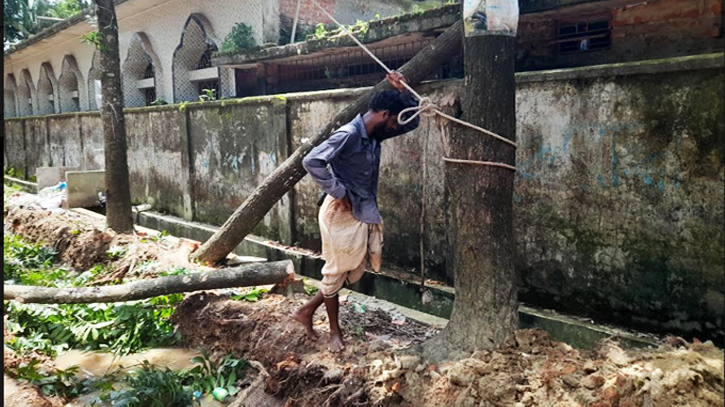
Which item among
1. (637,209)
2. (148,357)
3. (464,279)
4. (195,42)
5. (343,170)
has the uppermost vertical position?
(195,42)

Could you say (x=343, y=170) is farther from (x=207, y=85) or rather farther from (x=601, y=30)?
(x=207, y=85)

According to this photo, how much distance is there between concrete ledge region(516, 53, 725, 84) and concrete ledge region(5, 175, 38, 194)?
15446 mm

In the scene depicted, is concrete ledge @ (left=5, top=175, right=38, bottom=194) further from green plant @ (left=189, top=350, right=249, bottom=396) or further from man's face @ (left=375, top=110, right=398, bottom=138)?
man's face @ (left=375, top=110, right=398, bottom=138)

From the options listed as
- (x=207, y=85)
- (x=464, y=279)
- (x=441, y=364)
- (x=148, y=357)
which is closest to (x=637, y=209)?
(x=464, y=279)

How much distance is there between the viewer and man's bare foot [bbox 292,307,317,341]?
4.25 m

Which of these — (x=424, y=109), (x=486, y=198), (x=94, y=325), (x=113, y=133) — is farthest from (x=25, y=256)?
(x=486, y=198)

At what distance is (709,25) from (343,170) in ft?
13.2

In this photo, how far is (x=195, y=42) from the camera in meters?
13.4

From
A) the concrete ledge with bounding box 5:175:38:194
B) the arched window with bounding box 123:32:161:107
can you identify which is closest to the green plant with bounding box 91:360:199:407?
the arched window with bounding box 123:32:161:107

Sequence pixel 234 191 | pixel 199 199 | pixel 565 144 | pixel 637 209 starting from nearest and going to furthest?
pixel 637 209
pixel 565 144
pixel 234 191
pixel 199 199

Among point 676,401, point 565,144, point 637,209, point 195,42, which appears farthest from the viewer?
point 195,42

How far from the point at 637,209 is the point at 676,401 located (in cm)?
214

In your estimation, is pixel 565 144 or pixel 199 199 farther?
pixel 199 199

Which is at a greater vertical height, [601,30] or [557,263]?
[601,30]
